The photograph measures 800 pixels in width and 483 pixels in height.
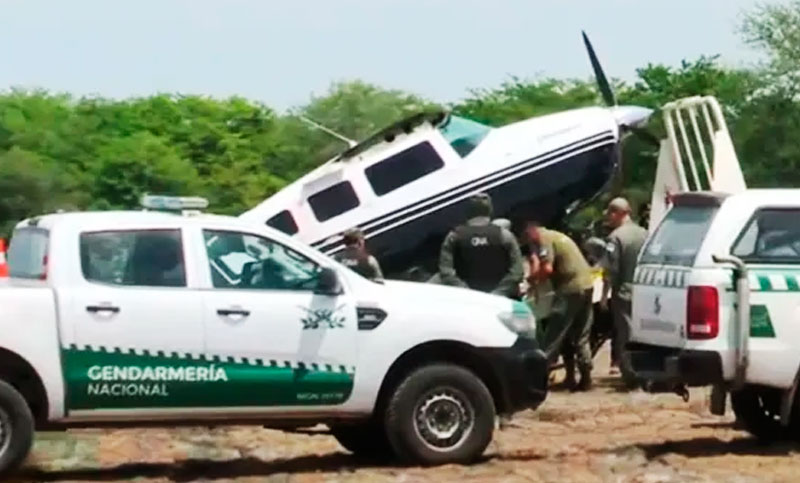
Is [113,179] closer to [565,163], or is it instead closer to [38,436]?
[565,163]

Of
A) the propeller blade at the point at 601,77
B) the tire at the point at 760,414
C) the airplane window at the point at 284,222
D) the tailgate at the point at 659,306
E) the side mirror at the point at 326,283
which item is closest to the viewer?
the side mirror at the point at 326,283

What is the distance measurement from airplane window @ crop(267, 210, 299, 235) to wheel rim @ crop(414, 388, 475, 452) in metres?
8.22

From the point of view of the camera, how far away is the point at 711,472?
12.6m

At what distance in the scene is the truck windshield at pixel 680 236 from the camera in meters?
13.2

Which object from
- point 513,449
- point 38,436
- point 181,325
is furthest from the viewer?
point 38,436

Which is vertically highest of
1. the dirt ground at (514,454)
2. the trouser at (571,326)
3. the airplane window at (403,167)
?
the airplane window at (403,167)

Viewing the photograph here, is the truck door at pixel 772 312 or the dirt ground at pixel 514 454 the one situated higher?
the truck door at pixel 772 312

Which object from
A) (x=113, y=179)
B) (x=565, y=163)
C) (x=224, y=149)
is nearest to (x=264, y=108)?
(x=224, y=149)

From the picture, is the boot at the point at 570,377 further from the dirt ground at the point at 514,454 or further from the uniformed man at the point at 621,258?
the dirt ground at the point at 514,454

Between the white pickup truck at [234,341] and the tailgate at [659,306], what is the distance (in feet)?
2.88

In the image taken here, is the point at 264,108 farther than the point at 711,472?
Yes

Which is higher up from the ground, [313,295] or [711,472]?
[313,295]

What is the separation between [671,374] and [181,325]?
10.7 ft

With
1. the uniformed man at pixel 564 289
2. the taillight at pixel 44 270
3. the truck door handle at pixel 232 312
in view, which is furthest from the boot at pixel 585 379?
the taillight at pixel 44 270
